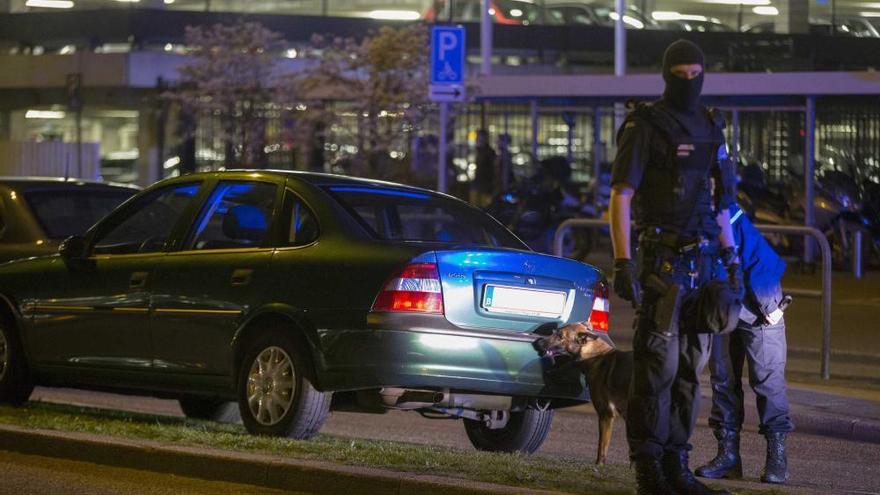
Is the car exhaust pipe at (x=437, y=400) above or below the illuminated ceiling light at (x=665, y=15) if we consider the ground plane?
below

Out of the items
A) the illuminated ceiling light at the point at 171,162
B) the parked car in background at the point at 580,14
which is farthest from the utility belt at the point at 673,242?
the parked car in background at the point at 580,14

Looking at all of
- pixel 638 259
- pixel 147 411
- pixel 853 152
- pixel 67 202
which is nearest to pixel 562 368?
pixel 638 259

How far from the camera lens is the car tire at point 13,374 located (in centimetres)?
971

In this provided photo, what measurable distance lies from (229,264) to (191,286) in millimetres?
285

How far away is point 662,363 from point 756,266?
124 centimetres

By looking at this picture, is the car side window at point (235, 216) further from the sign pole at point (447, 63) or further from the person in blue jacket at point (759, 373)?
the sign pole at point (447, 63)

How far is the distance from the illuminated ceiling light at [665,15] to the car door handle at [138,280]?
80.4 feet

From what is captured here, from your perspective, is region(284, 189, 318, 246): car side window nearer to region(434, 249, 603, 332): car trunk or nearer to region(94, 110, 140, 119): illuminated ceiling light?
region(434, 249, 603, 332): car trunk

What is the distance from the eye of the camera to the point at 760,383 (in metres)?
7.43

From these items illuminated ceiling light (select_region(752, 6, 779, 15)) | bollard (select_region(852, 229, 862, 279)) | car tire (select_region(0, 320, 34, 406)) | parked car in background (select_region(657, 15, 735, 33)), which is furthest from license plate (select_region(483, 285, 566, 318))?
parked car in background (select_region(657, 15, 735, 33))

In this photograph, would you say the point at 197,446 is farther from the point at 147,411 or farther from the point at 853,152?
the point at 853,152

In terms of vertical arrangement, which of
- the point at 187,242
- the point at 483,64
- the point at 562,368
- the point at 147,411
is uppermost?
the point at 483,64

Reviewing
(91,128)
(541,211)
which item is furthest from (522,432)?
(91,128)

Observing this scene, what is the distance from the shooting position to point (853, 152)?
24.7 m
